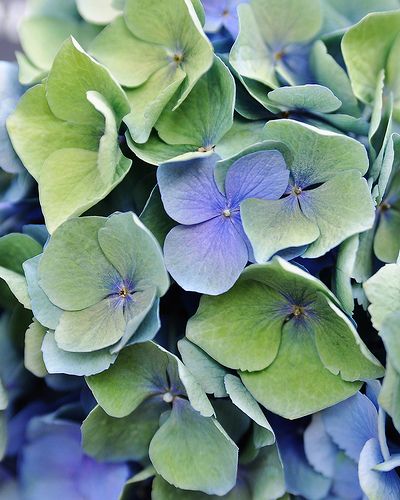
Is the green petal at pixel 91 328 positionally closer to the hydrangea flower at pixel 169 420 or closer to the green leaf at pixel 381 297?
the hydrangea flower at pixel 169 420

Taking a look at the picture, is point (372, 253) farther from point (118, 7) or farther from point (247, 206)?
point (118, 7)

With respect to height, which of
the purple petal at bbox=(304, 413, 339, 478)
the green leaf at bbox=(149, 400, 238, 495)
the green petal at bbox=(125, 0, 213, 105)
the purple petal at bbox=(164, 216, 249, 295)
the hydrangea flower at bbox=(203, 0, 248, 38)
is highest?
the green petal at bbox=(125, 0, 213, 105)

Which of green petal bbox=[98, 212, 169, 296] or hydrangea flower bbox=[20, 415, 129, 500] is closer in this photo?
green petal bbox=[98, 212, 169, 296]

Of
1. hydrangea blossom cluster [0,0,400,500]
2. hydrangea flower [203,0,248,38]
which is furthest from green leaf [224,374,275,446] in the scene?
hydrangea flower [203,0,248,38]

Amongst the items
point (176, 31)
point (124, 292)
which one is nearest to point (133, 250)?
point (124, 292)

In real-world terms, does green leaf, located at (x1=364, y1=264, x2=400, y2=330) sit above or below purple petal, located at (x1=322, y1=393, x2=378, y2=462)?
above

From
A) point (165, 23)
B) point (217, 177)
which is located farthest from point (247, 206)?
point (165, 23)

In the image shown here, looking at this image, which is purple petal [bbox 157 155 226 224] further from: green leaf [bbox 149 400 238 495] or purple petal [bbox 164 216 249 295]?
green leaf [bbox 149 400 238 495]
